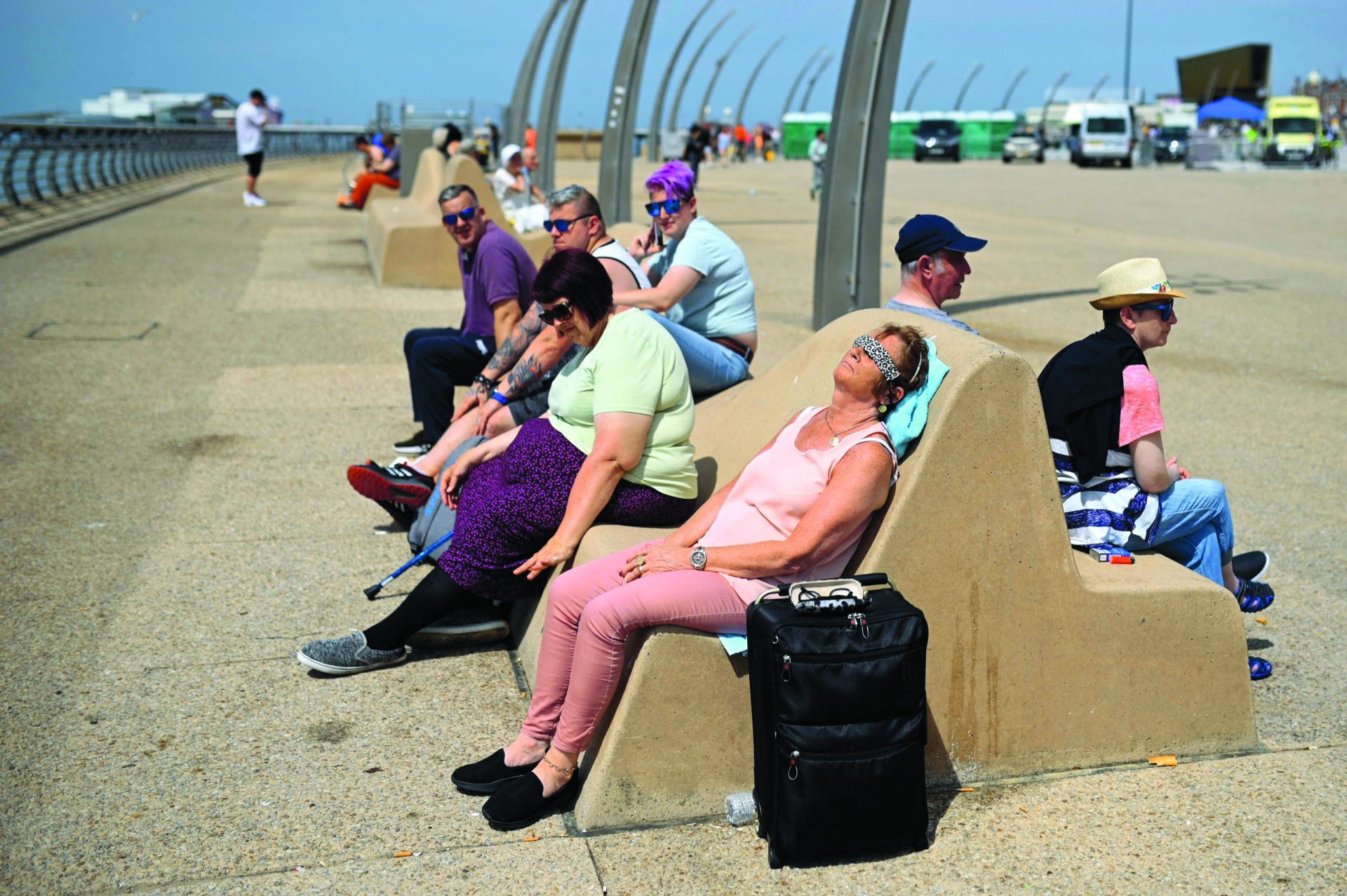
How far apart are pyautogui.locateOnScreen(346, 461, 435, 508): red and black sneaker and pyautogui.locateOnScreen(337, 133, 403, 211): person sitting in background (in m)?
16.4

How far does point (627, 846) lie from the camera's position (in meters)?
3.18

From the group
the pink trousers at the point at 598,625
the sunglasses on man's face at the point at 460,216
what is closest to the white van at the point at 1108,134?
the sunglasses on man's face at the point at 460,216

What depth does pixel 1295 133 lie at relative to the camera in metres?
43.8

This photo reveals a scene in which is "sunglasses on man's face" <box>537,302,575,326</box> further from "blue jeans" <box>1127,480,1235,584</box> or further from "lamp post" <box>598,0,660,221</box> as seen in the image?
"lamp post" <box>598,0,660,221</box>

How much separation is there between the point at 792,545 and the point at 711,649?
0.35m

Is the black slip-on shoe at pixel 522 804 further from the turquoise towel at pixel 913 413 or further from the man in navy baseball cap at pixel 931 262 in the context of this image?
the man in navy baseball cap at pixel 931 262

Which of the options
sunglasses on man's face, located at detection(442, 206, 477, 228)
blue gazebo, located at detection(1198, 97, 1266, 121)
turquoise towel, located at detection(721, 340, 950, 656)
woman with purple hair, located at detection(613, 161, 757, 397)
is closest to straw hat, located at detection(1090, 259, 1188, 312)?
turquoise towel, located at detection(721, 340, 950, 656)

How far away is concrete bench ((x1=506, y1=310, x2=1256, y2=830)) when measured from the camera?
10.7ft

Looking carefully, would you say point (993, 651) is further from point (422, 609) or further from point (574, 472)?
point (422, 609)

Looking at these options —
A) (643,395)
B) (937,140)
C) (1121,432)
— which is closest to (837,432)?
(643,395)

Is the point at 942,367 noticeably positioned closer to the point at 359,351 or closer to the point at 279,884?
the point at 279,884

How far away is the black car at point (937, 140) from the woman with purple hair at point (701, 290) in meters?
48.3

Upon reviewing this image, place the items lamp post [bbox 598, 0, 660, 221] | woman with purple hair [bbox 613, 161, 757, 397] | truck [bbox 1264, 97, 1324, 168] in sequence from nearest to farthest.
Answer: woman with purple hair [bbox 613, 161, 757, 397] < lamp post [bbox 598, 0, 660, 221] < truck [bbox 1264, 97, 1324, 168]

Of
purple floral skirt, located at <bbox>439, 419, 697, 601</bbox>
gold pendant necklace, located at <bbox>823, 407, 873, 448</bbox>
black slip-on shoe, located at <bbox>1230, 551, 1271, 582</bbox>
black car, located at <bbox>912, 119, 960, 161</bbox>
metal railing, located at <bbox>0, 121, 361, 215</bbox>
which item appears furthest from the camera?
black car, located at <bbox>912, 119, 960, 161</bbox>
